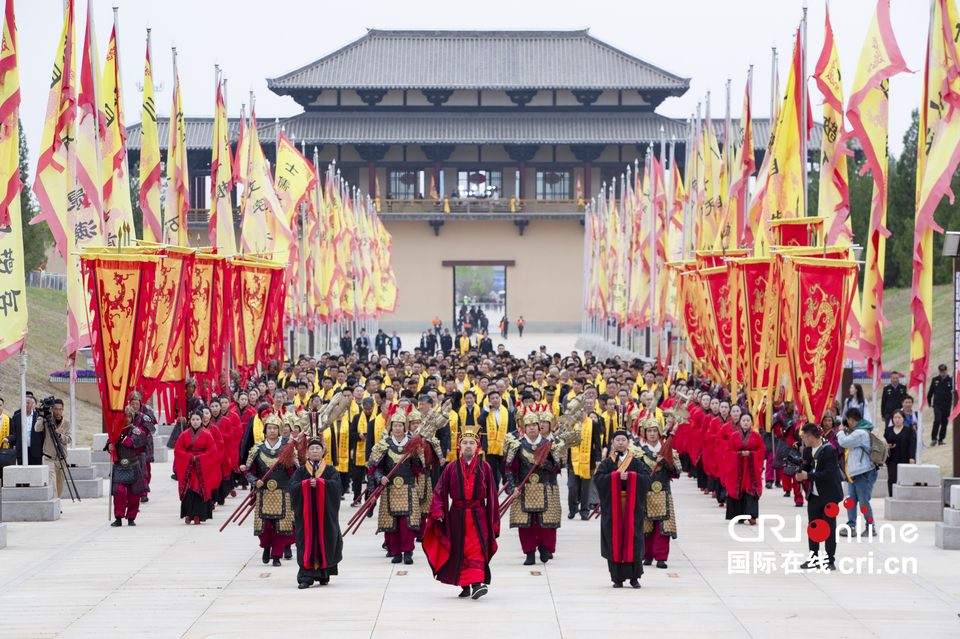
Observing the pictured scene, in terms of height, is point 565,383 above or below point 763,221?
below

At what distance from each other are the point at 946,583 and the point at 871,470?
204cm

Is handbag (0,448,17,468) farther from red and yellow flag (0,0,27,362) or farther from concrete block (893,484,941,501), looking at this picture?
concrete block (893,484,941,501)

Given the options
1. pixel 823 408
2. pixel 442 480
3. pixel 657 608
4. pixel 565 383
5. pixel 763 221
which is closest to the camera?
pixel 657 608

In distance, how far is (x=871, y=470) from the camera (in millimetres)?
11117

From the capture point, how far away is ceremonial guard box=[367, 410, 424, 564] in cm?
1013

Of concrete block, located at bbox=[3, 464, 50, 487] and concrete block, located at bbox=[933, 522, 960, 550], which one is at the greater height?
concrete block, located at bbox=[3, 464, 50, 487]

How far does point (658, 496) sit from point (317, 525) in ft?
9.35

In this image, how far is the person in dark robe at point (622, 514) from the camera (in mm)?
9016

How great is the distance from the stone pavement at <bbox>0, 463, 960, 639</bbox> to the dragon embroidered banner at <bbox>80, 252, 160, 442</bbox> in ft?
5.19

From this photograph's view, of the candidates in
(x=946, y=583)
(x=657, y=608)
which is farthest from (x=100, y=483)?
(x=946, y=583)

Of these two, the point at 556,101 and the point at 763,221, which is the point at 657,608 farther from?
the point at 556,101

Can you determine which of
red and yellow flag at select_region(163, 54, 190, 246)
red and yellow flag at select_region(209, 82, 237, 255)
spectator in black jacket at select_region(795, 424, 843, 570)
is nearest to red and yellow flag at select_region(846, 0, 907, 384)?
spectator in black jacket at select_region(795, 424, 843, 570)

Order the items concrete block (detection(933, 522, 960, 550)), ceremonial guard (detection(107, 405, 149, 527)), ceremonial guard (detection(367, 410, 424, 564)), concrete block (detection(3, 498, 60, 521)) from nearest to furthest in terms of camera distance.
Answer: ceremonial guard (detection(367, 410, 424, 564)), concrete block (detection(933, 522, 960, 550)), ceremonial guard (detection(107, 405, 149, 527)), concrete block (detection(3, 498, 60, 521))

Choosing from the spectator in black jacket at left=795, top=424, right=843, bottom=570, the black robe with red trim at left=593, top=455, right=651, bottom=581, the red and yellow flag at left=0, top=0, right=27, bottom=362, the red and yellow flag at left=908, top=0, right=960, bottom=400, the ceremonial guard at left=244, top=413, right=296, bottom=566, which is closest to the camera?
the black robe with red trim at left=593, top=455, right=651, bottom=581
